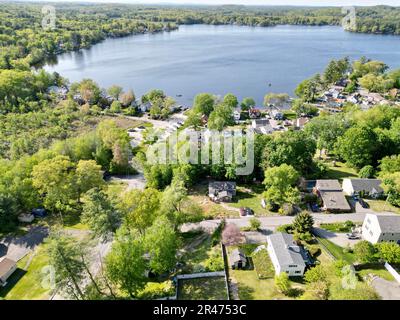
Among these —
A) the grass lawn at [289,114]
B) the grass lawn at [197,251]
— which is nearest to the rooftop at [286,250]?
the grass lawn at [197,251]

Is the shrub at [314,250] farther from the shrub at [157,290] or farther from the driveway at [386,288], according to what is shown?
the shrub at [157,290]

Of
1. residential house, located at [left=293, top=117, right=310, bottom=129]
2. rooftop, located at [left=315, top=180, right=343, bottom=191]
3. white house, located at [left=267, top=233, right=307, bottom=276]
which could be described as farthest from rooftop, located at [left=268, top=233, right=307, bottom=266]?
residential house, located at [left=293, top=117, right=310, bottom=129]

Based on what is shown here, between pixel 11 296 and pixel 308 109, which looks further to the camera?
pixel 308 109

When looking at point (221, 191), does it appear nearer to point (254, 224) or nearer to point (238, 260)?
point (254, 224)

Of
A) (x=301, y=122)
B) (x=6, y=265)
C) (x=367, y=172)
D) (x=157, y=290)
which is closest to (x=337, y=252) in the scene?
(x=367, y=172)

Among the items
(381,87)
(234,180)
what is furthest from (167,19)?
(234,180)
